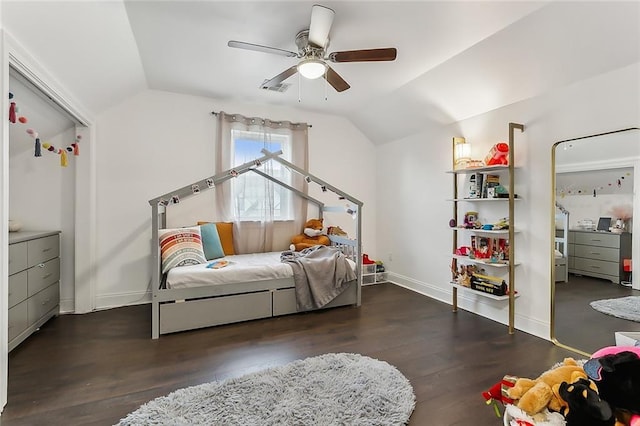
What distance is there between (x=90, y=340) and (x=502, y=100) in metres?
4.30

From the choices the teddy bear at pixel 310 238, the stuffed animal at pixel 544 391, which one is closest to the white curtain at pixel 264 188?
the teddy bear at pixel 310 238

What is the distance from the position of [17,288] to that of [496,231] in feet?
13.2

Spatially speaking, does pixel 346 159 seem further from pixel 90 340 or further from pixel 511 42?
pixel 90 340

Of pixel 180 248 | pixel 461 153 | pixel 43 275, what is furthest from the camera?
pixel 461 153

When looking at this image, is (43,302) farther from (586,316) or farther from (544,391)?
(586,316)

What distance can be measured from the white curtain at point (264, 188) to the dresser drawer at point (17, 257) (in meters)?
1.83

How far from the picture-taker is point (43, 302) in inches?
108

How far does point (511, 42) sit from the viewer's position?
236cm

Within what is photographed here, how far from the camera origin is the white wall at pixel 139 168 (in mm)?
3414

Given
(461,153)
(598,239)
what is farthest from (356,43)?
(598,239)

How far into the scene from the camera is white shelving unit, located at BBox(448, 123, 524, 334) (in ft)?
9.08

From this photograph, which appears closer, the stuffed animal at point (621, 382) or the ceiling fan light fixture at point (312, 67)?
the stuffed animal at point (621, 382)

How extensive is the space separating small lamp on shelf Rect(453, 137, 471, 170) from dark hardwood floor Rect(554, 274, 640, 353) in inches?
54.1

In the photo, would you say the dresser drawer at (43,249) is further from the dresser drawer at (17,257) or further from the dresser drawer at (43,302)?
the dresser drawer at (43,302)
